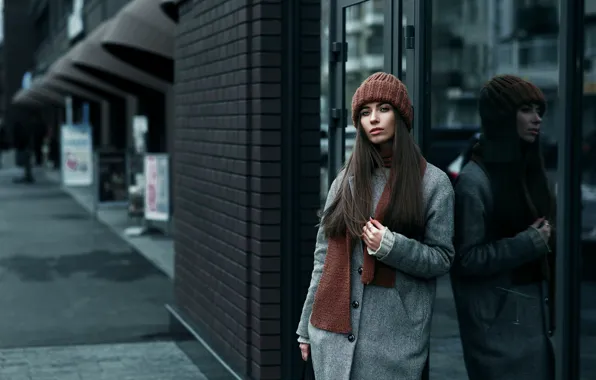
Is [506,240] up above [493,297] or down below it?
above

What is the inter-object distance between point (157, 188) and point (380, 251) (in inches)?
432

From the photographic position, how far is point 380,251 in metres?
→ 3.54

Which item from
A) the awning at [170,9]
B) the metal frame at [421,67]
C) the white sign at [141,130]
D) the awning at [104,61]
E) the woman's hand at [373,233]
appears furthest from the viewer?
the white sign at [141,130]

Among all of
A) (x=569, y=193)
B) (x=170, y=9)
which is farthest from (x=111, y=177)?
(x=569, y=193)

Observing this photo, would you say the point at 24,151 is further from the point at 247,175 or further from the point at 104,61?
the point at 247,175

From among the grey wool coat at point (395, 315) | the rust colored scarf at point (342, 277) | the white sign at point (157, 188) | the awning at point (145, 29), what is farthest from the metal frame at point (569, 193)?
the white sign at point (157, 188)

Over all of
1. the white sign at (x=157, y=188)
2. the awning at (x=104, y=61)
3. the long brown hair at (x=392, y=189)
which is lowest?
the white sign at (x=157, y=188)

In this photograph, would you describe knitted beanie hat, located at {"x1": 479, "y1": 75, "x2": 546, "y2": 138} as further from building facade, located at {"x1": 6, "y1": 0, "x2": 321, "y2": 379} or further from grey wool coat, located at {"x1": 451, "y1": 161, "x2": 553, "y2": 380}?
building facade, located at {"x1": 6, "y1": 0, "x2": 321, "y2": 379}

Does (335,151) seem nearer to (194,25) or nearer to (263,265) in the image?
(263,265)

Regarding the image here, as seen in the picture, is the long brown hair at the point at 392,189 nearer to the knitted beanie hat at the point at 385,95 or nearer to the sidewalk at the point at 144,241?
the knitted beanie hat at the point at 385,95

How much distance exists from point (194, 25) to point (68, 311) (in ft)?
9.48

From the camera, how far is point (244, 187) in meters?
6.07

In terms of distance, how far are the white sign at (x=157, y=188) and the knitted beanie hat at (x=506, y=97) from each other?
10.4 meters

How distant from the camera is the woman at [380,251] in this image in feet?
11.8
